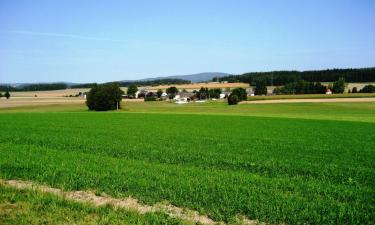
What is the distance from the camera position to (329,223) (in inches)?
331

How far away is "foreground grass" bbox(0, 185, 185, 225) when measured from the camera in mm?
8523

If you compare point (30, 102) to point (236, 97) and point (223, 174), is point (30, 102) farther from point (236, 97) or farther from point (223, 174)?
point (223, 174)

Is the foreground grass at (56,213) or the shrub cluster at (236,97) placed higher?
the foreground grass at (56,213)

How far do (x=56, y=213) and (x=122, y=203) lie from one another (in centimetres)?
163

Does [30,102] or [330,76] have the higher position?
[330,76]

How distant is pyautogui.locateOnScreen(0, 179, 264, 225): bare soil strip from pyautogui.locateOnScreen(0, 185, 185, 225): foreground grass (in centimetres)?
33

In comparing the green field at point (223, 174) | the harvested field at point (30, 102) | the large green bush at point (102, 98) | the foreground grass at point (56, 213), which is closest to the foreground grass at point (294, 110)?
the large green bush at point (102, 98)

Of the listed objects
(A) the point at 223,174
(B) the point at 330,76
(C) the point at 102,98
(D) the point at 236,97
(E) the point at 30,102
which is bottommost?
(E) the point at 30,102

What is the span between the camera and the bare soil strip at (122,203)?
8895 millimetres

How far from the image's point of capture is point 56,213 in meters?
9.04

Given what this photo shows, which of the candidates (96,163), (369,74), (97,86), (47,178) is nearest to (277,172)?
(96,163)

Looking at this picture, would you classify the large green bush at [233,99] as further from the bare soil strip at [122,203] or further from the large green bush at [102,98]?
the bare soil strip at [122,203]

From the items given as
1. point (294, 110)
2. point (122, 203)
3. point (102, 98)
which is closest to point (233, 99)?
point (294, 110)

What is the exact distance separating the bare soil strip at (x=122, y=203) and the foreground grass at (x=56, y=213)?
326mm
